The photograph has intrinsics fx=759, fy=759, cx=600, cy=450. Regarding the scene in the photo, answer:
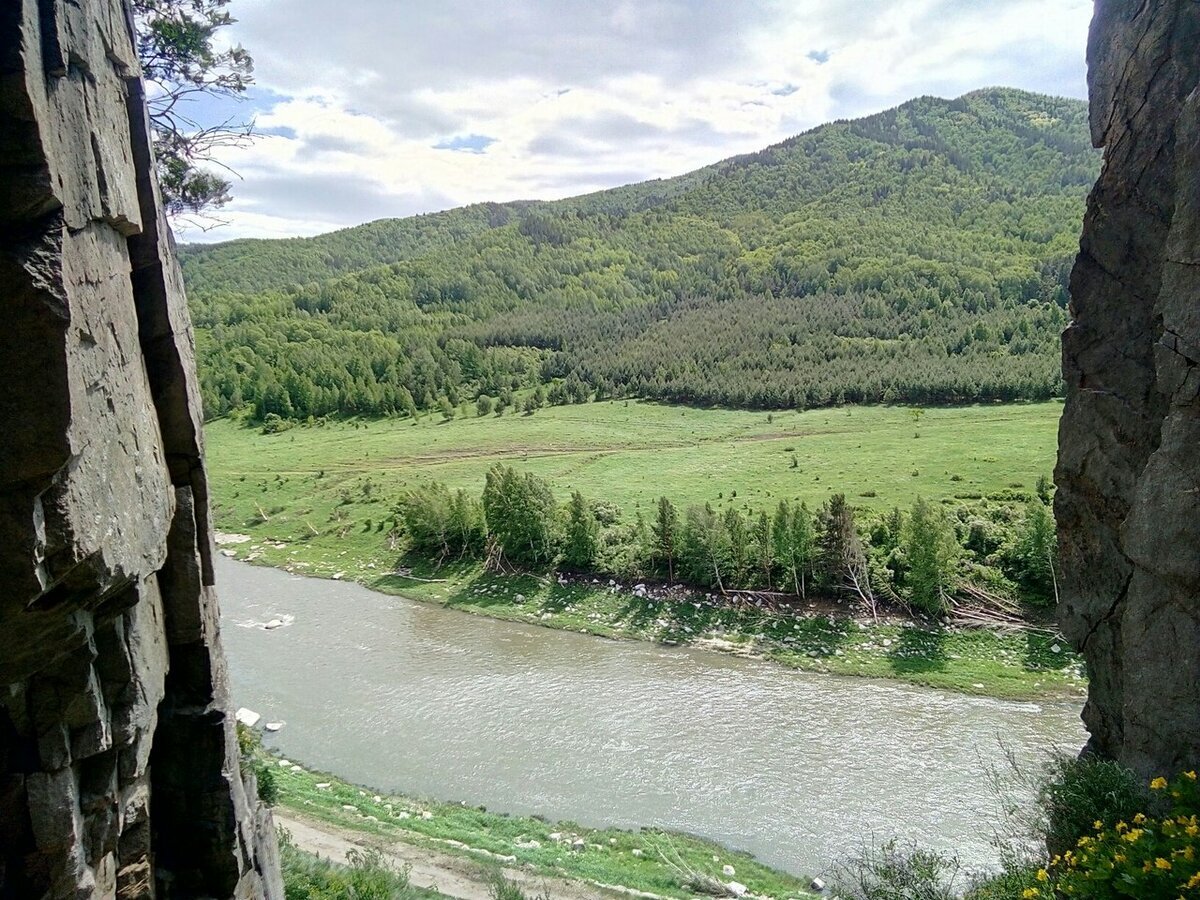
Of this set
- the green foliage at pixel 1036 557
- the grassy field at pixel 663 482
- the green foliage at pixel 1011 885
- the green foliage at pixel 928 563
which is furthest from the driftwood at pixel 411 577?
the green foliage at pixel 1011 885

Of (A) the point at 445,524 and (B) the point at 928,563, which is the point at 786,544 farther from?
(A) the point at 445,524

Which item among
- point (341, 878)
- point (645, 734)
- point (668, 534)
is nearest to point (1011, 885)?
point (341, 878)

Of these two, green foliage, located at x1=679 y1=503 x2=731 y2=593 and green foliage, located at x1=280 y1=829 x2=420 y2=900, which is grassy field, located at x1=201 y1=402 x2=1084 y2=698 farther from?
green foliage, located at x1=280 y1=829 x2=420 y2=900

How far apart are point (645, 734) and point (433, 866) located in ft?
40.6

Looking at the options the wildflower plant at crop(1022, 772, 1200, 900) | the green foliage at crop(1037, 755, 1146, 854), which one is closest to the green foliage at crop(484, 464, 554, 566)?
the green foliage at crop(1037, 755, 1146, 854)

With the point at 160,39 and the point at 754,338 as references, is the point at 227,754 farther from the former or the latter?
the point at 754,338

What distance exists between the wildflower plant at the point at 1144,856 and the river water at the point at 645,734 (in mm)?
14555

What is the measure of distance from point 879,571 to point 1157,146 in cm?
3535

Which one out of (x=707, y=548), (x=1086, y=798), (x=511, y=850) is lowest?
(x=511, y=850)

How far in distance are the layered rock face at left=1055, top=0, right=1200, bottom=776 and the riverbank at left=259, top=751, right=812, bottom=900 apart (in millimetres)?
13007

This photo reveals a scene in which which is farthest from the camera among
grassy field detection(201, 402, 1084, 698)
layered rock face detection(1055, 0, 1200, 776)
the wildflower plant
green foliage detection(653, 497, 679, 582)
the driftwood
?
the driftwood

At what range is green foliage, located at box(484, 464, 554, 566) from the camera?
5331 cm

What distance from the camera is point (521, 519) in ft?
176

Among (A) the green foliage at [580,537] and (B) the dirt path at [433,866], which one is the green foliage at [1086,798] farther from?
(A) the green foliage at [580,537]
